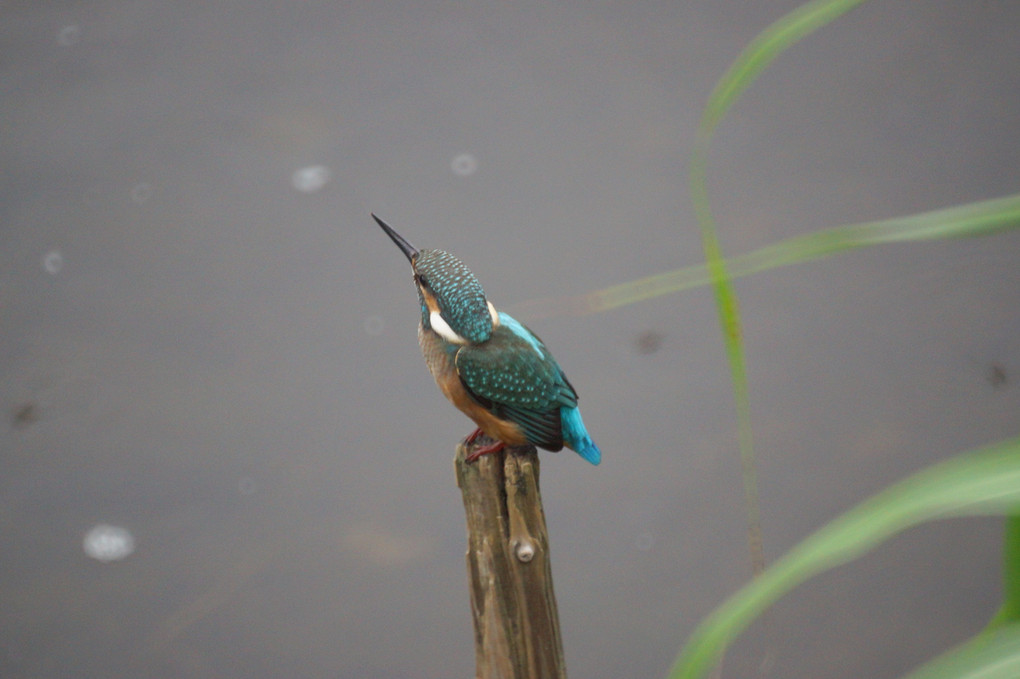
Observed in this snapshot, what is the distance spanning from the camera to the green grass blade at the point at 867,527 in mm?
139

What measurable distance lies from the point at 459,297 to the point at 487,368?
0.10 m

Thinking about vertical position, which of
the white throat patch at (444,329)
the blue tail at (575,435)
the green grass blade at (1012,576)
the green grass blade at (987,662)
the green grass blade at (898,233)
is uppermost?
the white throat patch at (444,329)

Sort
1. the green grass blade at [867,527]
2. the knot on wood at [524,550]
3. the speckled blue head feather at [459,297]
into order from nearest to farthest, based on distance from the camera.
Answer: the green grass blade at [867,527] < the knot on wood at [524,550] < the speckled blue head feather at [459,297]

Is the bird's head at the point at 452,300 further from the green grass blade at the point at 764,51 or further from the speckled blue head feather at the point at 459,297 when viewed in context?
the green grass blade at the point at 764,51

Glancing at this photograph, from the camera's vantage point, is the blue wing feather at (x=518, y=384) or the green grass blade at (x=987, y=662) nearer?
the green grass blade at (x=987, y=662)

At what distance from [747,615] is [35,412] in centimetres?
246

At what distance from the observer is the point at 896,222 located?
198 millimetres

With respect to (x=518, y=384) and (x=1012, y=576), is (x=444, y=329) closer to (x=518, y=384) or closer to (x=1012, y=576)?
(x=518, y=384)

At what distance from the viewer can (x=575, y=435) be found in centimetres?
117

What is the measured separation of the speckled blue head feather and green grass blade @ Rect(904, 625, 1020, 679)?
3.14ft

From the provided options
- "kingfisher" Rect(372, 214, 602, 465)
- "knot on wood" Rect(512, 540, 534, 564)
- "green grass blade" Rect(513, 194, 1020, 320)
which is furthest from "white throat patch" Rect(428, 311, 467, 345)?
"green grass blade" Rect(513, 194, 1020, 320)

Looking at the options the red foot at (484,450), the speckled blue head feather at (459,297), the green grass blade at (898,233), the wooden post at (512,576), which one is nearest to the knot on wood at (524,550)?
the wooden post at (512,576)

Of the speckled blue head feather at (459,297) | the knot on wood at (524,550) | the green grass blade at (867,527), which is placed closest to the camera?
the green grass blade at (867,527)

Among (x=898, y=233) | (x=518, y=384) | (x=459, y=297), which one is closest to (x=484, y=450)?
(x=518, y=384)
